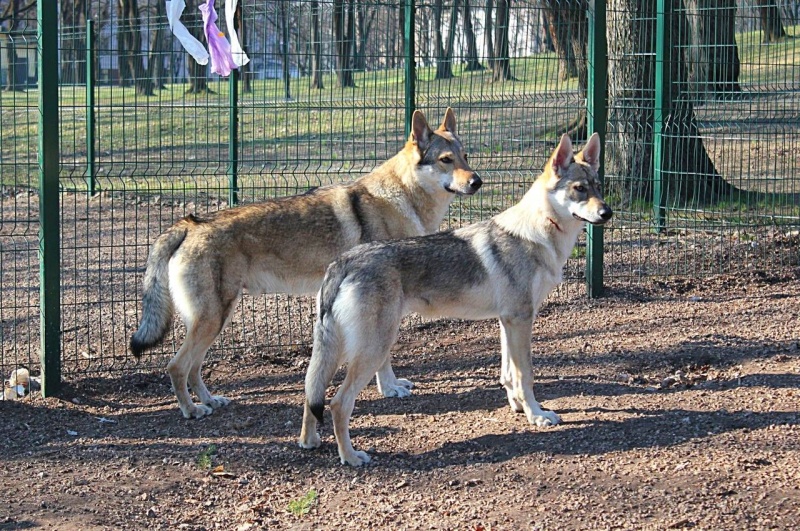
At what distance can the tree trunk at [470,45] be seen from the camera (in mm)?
9078

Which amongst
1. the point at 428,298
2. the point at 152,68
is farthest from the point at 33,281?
the point at 428,298

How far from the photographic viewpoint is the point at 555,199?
19.9ft

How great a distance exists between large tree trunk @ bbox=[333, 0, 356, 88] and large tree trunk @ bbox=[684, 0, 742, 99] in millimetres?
3601

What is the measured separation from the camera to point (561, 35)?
30.5ft

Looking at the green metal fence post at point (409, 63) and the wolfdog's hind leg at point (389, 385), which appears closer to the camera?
the wolfdog's hind leg at point (389, 385)

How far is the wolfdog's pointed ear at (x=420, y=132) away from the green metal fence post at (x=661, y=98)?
139 inches

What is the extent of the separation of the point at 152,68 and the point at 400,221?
6216 mm

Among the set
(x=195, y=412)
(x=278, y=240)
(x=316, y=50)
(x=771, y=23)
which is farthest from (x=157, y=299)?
(x=771, y=23)

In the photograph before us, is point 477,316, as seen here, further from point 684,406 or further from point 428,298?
point 684,406

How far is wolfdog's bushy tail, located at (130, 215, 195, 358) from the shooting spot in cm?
629

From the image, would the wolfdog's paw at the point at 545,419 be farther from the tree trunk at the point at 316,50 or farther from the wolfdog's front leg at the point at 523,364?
the tree trunk at the point at 316,50

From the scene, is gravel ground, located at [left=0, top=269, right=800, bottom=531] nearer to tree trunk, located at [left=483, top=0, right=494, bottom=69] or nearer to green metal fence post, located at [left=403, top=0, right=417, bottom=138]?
green metal fence post, located at [left=403, top=0, right=417, bottom=138]

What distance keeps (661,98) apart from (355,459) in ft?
20.3

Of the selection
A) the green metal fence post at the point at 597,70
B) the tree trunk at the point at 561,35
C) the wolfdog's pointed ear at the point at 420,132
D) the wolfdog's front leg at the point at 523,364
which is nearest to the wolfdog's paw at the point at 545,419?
the wolfdog's front leg at the point at 523,364
